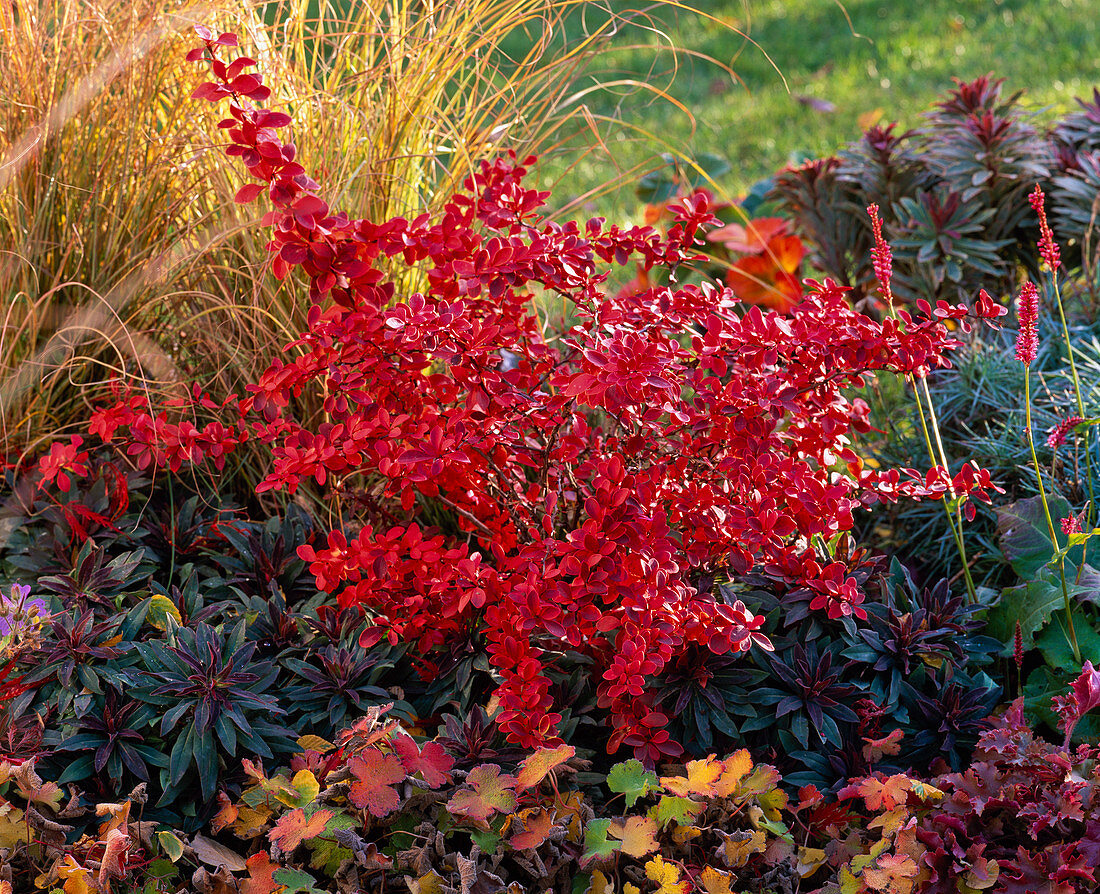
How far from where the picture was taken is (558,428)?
1923mm

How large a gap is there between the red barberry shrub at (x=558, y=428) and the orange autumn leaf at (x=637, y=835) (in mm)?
242

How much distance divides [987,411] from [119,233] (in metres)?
2.40

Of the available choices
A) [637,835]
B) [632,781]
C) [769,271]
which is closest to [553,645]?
[632,781]

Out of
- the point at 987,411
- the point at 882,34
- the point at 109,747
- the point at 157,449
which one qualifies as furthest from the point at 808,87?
the point at 109,747

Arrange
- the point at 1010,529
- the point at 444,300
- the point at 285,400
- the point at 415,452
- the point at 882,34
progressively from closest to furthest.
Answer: the point at 415,452
the point at 285,400
the point at 444,300
the point at 1010,529
the point at 882,34

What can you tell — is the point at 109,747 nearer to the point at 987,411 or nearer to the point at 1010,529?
the point at 1010,529

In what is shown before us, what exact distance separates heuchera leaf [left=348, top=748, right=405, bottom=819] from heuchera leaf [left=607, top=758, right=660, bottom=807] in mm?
348

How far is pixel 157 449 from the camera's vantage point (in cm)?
207

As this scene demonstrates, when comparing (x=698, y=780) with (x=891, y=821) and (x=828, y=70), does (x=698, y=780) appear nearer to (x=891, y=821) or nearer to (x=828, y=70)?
(x=891, y=821)

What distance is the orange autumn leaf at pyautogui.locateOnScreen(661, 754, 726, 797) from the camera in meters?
1.59

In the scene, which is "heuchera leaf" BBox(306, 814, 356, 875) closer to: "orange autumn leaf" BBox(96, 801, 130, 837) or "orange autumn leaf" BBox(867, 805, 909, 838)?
"orange autumn leaf" BBox(96, 801, 130, 837)

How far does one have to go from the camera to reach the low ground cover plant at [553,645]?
1618 mm

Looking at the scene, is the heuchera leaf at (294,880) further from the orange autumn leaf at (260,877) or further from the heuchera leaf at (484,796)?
the heuchera leaf at (484,796)

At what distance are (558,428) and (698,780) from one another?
688 mm
